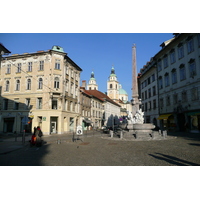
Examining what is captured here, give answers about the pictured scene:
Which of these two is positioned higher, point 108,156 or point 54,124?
point 54,124

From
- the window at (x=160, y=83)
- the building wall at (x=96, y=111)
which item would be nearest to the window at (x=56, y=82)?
the building wall at (x=96, y=111)

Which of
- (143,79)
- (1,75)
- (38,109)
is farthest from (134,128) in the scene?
(143,79)

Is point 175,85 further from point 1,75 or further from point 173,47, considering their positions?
point 1,75

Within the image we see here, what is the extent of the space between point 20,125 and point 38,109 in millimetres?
4568

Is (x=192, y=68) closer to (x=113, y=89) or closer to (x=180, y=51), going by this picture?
(x=180, y=51)

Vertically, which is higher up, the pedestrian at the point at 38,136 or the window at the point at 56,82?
the window at the point at 56,82

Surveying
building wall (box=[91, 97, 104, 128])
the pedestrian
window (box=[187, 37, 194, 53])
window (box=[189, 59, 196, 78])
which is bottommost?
the pedestrian

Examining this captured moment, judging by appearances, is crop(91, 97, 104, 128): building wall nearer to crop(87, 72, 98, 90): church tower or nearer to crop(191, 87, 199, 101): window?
crop(191, 87, 199, 101): window

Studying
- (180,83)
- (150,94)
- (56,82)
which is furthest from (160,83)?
(56,82)

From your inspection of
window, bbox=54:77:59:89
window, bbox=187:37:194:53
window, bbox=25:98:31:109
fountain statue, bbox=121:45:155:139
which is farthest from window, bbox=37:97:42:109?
window, bbox=187:37:194:53

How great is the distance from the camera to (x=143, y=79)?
44.1m

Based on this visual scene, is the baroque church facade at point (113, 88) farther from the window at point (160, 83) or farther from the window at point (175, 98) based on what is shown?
the window at point (175, 98)

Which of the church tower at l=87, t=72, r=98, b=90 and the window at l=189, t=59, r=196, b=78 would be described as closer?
the window at l=189, t=59, r=196, b=78

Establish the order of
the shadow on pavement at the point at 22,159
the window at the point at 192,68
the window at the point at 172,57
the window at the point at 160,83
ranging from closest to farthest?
the shadow on pavement at the point at 22,159, the window at the point at 192,68, the window at the point at 172,57, the window at the point at 160,83
